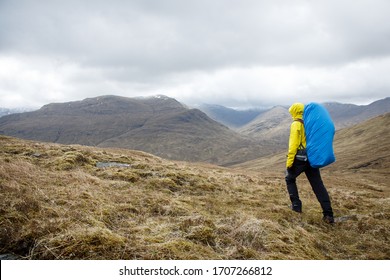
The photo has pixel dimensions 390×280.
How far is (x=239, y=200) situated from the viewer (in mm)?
10422

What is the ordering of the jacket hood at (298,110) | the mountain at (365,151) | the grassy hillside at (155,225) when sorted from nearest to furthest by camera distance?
the grassy hillside at (155,225), the jacket hood at (298,110), the mountain at (365,151)

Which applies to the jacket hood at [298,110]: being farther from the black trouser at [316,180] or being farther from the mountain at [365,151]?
the mountain at [365,151]

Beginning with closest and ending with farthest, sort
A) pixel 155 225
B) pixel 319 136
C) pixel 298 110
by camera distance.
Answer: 1. pixel 155 225
2. pixel 319 136
3. pixel 298 110

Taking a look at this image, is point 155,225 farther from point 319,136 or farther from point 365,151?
point 365,151

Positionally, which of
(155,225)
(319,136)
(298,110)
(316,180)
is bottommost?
(155,225)

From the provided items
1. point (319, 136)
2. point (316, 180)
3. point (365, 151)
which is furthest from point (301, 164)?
point (365, 151)

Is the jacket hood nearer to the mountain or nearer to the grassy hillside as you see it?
the grassy hillside

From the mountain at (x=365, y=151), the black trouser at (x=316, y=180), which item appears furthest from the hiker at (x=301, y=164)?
the mountain at (x=365, y=151)

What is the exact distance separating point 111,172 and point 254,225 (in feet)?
24.6

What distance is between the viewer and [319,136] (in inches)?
325

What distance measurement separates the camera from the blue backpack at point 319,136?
8.18 metres

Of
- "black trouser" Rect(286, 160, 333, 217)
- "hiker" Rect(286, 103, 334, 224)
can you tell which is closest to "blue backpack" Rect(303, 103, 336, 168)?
"hiker" Rect(286, 103, 334, 224)

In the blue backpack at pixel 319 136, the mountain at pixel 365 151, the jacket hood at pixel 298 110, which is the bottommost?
the mountain at pixel 365 151
